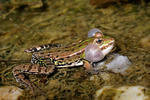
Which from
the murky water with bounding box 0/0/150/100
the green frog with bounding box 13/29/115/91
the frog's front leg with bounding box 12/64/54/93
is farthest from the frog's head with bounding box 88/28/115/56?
the frog's front leg with bounding box 12/64/54/93

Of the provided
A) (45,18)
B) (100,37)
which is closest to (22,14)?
(45,18)

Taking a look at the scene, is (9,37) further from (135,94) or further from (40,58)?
(135,94)

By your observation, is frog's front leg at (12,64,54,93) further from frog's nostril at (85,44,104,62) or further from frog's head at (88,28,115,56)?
frog's head at (88,28,115,56)

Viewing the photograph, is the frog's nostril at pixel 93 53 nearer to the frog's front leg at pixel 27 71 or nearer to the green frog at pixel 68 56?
the green frog at pixel 68 56

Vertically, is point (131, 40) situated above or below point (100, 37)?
below

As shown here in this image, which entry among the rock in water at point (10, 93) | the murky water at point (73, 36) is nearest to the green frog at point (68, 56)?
the murky water at point (73, 36)
